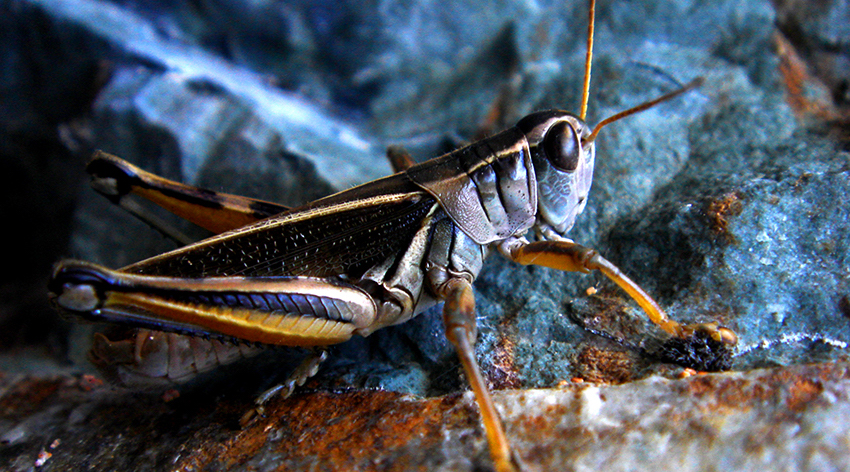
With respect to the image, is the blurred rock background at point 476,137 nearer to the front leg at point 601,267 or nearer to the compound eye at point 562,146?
the front leg at point 601,267

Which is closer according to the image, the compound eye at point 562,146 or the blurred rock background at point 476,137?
the blurred rock background at point 476,137

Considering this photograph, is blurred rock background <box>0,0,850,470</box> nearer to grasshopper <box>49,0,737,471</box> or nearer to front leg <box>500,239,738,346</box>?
front leg <box>500,239,738,346</box>

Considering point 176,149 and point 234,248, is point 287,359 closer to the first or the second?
point 234,248

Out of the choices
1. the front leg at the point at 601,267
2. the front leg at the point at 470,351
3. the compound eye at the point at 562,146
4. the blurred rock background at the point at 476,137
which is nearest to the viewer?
the front leg at the point at 470,351

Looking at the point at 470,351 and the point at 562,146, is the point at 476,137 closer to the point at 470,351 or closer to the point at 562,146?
the point at 562,146

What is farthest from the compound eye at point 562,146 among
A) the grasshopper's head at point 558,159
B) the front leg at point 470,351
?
the front leg at point 470,351

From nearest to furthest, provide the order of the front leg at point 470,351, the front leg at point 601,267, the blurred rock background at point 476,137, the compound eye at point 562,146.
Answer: the front leg at point 470,351, the blurred rock background at point 476,137, the front leg at point 601,267, the compound eye at point 562,146

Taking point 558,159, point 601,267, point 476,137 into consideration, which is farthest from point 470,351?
point 476,137

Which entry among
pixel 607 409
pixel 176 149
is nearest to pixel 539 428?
pixel 607 409

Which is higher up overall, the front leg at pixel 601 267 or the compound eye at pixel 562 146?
the compound eye at pixel 562 146
